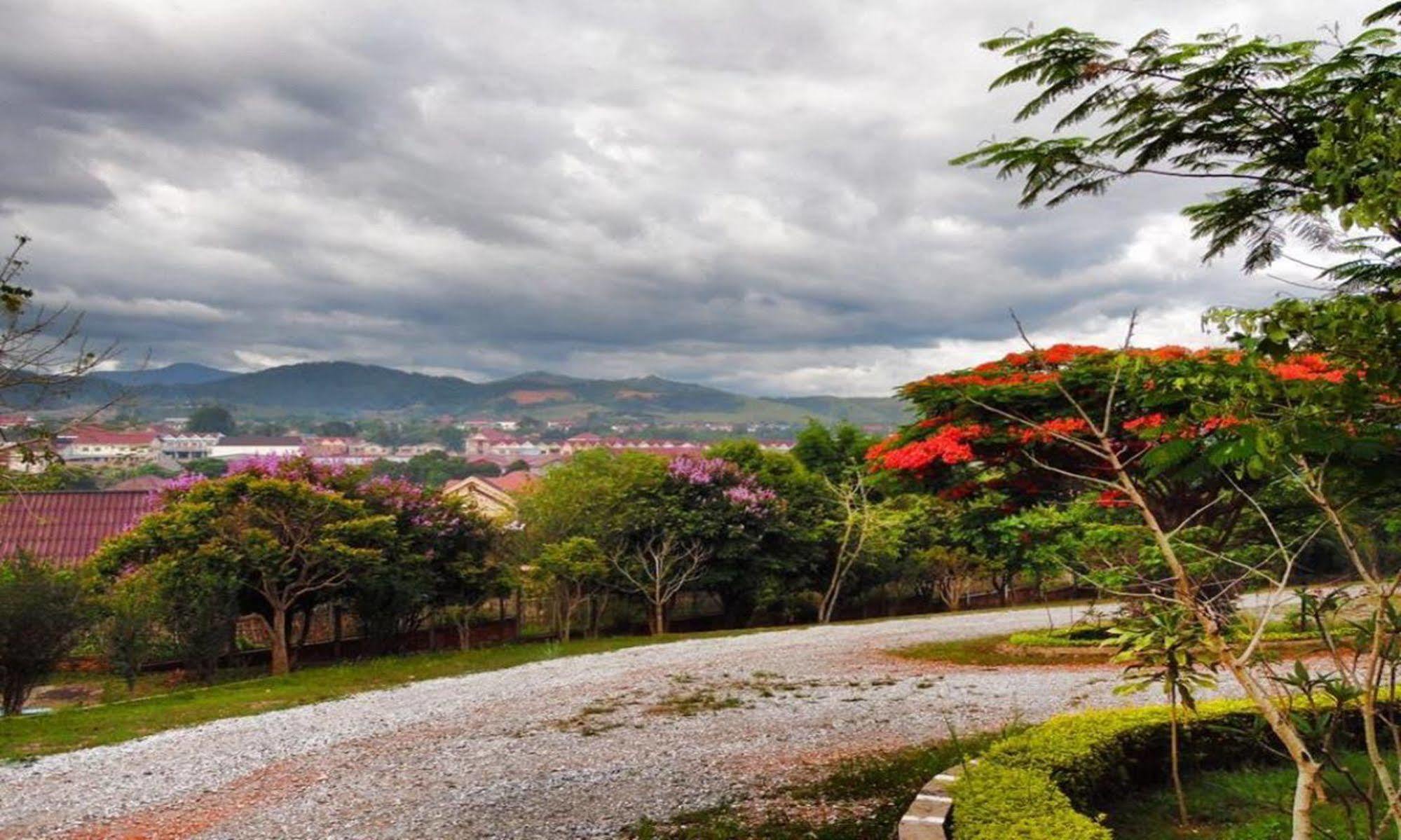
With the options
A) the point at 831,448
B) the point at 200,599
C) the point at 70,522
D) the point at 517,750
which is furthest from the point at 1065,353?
the point at 70,522

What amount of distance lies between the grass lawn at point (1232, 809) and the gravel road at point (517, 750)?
8.26ft

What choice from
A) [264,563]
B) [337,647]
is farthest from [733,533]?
[264,563]

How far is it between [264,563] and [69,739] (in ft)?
20.9

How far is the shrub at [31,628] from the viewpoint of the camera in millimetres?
12367

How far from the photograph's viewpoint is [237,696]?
505 inches

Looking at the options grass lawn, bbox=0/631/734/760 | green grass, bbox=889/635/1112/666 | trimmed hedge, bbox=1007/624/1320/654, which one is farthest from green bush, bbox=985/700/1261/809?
grass lawn, bbox=0/631/734/760

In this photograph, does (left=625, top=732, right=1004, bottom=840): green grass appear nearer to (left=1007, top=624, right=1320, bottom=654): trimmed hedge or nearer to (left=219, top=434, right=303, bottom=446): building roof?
(left=1007, top=624, right=1320, bottom=654): trimmed hedge

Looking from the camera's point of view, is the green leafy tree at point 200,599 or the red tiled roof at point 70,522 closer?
the green leafy tree at point 200,599

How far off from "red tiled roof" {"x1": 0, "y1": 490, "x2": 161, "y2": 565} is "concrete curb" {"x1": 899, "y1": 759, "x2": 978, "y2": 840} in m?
27.6

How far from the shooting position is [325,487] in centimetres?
1739

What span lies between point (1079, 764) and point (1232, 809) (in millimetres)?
1322

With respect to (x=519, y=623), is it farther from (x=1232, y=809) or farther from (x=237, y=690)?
(x=1232, y=809)

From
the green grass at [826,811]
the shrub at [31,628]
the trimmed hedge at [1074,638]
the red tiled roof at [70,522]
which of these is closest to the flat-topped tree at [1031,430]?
the trimmed hedge at [1074,638]

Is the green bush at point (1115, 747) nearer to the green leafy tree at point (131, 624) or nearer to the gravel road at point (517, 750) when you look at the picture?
the gravel road at point (517, 750)
